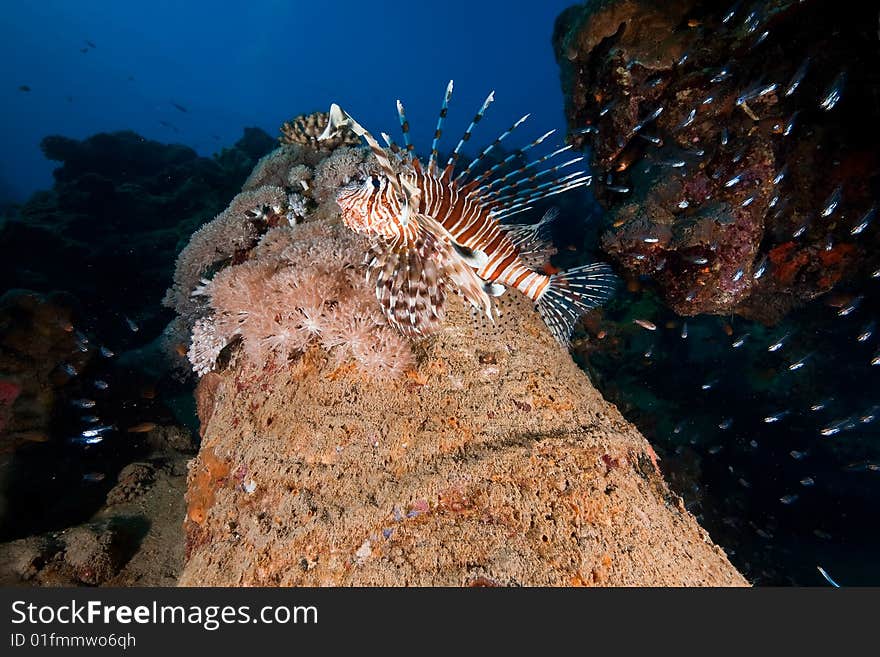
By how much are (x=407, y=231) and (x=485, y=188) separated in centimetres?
80

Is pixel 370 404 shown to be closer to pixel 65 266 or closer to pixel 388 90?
pixel 65 266

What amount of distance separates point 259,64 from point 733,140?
13470 cm

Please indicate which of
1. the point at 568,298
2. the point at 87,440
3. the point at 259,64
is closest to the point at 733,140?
the point at 568,298

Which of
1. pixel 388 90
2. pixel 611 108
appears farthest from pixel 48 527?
pixel 388 90

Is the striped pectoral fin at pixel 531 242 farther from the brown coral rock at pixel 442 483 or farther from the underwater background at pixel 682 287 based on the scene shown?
the underwater background at pixel 682 287

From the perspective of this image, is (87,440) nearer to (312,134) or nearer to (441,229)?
(312,134)

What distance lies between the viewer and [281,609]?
6.59ft

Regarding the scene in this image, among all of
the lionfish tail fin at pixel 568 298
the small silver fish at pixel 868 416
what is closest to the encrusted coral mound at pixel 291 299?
the lionfish tail fin at pixel 568 298

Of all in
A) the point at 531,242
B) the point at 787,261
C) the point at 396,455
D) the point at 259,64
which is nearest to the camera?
the point at 396,455

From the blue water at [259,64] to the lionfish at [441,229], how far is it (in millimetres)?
91159

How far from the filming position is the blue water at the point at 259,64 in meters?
77.6

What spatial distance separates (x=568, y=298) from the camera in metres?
3.49

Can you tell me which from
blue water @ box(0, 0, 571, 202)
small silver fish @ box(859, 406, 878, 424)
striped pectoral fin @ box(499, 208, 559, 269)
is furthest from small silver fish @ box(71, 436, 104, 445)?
blue water @ box(0, 0, 571, 202)

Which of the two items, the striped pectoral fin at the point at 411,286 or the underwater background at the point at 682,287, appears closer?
the striped pectoral fin at the point at 411,286
